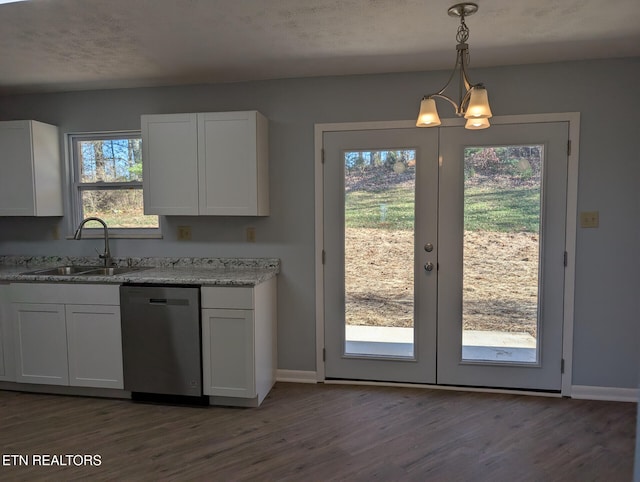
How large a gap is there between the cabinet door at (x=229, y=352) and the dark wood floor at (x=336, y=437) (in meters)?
0.17

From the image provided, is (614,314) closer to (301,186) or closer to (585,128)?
(585,128)

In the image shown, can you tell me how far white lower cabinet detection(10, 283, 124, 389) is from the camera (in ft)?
9.59

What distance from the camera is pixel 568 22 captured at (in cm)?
224

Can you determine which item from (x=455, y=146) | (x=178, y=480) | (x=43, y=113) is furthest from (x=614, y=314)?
(x=43, y=113)

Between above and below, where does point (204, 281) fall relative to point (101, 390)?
above

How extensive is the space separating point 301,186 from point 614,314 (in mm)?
2417

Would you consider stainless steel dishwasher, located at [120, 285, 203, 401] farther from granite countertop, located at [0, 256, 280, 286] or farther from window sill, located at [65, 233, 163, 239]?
window sill, located at [65, 233, 163, 239]

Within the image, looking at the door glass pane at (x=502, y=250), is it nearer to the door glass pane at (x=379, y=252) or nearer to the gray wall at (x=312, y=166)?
the gray wall at (x=312, y=166)

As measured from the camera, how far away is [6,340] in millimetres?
3090

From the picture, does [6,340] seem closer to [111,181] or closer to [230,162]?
[111,181]

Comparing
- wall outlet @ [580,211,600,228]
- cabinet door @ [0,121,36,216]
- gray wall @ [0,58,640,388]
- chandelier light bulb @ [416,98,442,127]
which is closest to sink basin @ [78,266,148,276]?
gray wall @ [0,58,640,388]

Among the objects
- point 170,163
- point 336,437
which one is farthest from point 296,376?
point 170,163

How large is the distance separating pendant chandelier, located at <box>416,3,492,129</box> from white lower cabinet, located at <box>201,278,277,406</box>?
1556 mm

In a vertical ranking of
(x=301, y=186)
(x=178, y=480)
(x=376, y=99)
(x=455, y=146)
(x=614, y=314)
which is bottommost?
(x=178, y=480)
